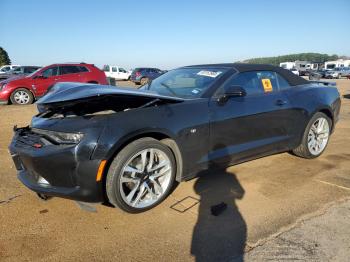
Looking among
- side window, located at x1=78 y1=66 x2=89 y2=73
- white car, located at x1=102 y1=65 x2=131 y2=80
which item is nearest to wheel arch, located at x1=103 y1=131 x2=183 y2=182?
side window, located at x1=78 y1=66 x2=89 y2=73

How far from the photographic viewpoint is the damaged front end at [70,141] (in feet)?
9.30

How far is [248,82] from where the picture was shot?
13.6 feet

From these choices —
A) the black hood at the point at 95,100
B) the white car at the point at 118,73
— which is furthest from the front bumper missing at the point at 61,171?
the white car at the point at 118,73

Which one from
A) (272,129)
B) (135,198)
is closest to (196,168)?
(135,198)

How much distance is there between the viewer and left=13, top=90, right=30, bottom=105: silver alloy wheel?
12148 mm

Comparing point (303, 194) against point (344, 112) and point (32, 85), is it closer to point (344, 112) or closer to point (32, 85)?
point (344, 112)

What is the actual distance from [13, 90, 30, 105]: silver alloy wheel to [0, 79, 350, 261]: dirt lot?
Answer: 8.79 meters

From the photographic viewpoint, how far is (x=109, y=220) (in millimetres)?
3088

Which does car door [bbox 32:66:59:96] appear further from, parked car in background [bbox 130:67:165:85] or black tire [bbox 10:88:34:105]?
parked car in background [bbox 130:67:165:85]

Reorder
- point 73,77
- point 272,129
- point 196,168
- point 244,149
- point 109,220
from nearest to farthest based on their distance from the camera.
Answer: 1. point 109,220
2. point 196,168
3. point 244,149
4. point 272,129
5. point 73,77

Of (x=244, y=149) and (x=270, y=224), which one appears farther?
(x=244, y=149)

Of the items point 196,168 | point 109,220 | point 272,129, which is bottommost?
point 109,220

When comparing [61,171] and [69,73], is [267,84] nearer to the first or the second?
[61,171]

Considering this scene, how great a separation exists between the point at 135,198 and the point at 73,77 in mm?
11151
